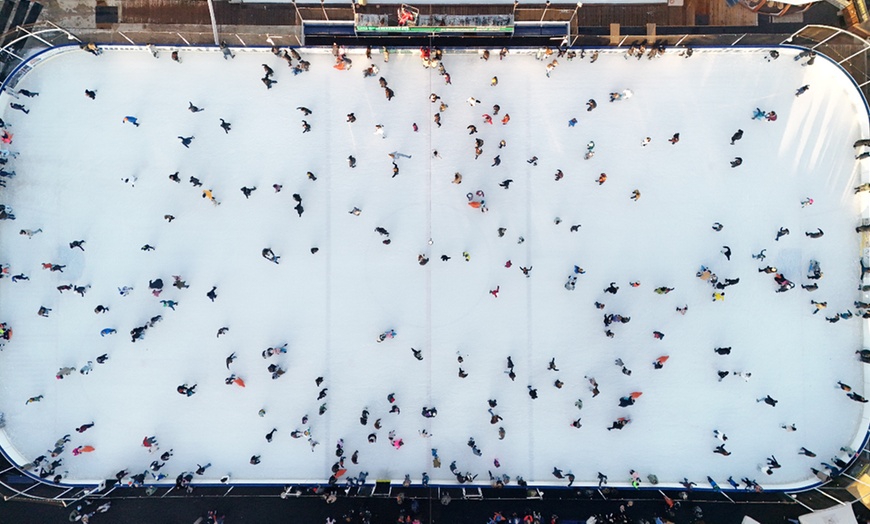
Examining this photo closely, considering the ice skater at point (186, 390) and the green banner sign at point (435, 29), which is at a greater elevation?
the green banner sign at point (435, 29)

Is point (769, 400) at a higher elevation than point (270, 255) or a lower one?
lower

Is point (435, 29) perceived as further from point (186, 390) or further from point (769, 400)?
point (769, 400)

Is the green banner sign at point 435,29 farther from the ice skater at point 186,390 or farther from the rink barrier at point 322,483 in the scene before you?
the ice skater at point 186,390

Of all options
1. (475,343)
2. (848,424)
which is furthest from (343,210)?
(848,424)

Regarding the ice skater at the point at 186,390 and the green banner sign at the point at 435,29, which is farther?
the green banner sign at the point at 435,29

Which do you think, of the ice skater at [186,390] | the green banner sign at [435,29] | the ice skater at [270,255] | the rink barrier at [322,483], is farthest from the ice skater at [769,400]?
the ice skater at [186,390]

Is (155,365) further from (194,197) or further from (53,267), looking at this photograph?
(194,197)

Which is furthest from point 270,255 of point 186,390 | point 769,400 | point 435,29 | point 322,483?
point 769,400

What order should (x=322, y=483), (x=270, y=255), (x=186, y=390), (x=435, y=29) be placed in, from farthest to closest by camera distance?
(x=322, y=483)
(x=435, y=29)
(x=186, y=390)
(x=270, y=255)

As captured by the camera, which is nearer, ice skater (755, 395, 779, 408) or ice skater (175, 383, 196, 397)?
ice skater (175, 383, 196, 397)

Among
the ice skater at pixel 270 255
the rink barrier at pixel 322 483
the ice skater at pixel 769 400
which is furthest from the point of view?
the rink barrier at pixel 322 483

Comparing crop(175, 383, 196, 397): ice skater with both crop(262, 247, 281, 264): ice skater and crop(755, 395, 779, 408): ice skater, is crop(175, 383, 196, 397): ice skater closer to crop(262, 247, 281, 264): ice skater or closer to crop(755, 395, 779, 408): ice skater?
crop(262, 247, 281, 264): ice skater

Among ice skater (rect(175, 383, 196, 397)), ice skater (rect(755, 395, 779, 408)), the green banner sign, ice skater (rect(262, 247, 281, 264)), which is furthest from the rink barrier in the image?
ice skater (rect(262, 247, 281, 264))
